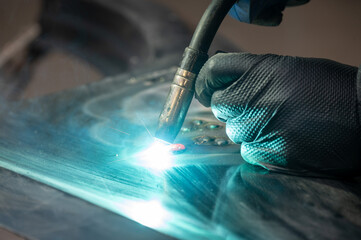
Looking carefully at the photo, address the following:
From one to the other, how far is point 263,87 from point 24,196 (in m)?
0.56

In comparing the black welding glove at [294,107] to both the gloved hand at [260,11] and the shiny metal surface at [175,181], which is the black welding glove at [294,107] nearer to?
the shiny metal surface at [175,181]

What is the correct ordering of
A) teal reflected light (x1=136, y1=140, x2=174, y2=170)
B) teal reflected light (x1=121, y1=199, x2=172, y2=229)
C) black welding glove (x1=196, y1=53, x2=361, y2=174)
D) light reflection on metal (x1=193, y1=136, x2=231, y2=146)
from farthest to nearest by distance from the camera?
light reflection on metal (x1=193, y1=136, x2=231, y2=146) → teal reflected light (x1=136, y1=140, x2=174, y2=170) → black welding glove (x1=196, y1=53, x2=361, y2=174) → teal reflected light (x1=121, y1=199, x2=172, y2=229)

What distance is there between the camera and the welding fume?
795mm

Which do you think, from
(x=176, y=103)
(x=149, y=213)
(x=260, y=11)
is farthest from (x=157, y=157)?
(x=260, y=11)

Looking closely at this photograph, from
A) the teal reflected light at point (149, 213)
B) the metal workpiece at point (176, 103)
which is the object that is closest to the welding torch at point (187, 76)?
the metal workpiece at point (176, 103)

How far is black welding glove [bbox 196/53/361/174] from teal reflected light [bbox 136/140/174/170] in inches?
8.5

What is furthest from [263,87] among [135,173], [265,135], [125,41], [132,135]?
[125,41]

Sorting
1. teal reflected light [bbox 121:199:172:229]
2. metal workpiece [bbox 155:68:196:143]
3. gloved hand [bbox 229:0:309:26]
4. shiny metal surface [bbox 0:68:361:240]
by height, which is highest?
gloved hand [bbox 229:0:309:26]

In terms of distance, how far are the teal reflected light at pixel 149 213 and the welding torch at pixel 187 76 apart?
241 millimetres

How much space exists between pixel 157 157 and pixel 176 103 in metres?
0.18

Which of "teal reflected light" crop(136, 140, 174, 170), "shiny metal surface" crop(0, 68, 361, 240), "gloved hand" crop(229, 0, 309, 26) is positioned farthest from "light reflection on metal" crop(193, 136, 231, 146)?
"gloved hand" crop(229, 0, 309, 26)

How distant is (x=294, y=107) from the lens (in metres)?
0.80

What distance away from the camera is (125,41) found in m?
2.40

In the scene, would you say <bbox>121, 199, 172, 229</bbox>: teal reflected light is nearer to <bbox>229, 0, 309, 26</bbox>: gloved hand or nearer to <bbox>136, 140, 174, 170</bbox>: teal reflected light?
<bbox>136, 140, 174, 170</bbox>: teal reflected light
